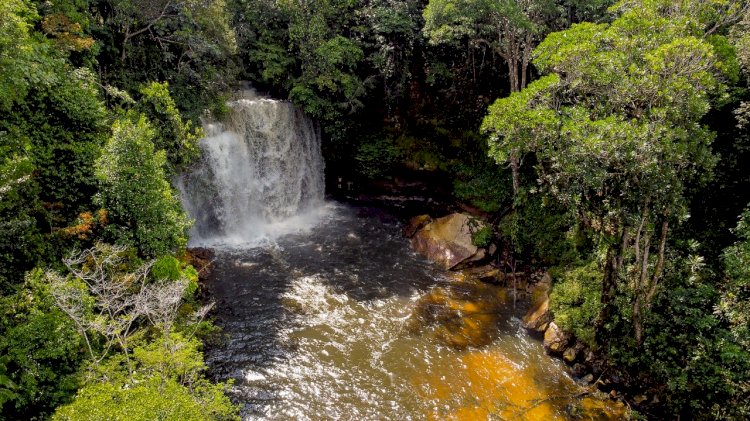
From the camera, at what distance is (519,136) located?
43.6 ft

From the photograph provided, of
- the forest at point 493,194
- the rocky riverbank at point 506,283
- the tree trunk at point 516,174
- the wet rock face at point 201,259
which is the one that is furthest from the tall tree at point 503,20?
the wet rock face at point 201,259

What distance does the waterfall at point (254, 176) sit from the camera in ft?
67.8

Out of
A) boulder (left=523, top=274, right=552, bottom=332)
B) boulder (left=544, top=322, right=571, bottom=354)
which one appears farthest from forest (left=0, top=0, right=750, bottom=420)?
boulder (left=523, top=274, right=552, bottom=332)

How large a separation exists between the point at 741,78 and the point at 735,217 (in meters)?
4.18

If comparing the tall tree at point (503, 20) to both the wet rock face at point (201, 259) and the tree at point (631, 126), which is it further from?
the wet rock face at point (201, 259)

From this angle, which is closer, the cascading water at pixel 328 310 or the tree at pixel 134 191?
the cascading water at pixel 328 310

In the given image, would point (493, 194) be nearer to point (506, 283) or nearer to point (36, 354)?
point (506, 283)


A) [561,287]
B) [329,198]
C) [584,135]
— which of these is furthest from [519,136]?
[329,198]

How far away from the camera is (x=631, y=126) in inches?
408

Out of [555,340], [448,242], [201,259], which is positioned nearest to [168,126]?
[201,259]

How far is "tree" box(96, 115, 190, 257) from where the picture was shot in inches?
504

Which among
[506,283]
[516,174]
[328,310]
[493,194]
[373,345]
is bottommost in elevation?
[373,345]

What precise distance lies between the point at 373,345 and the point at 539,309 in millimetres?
6253

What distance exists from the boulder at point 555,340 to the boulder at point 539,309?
1.83 ft
